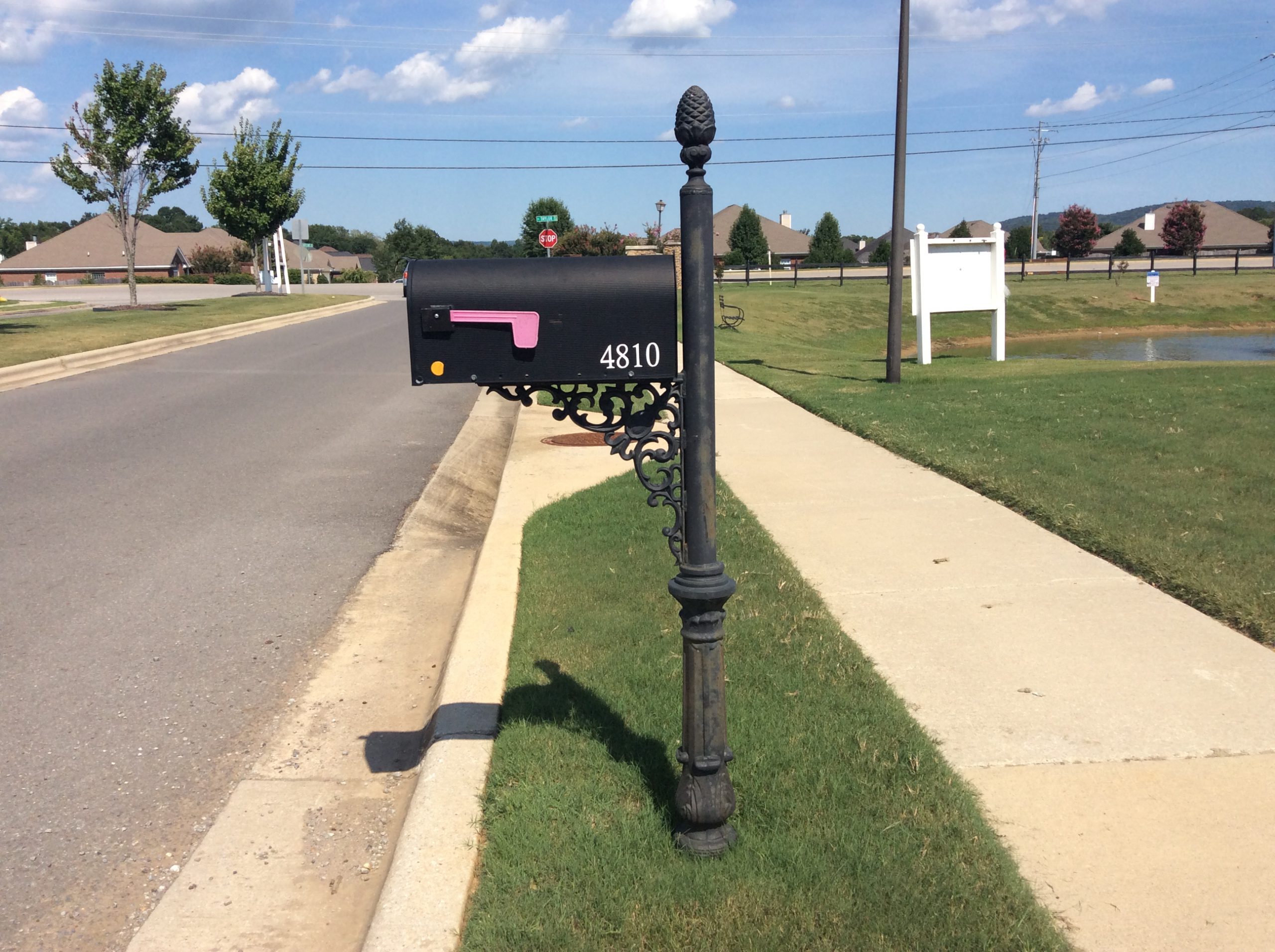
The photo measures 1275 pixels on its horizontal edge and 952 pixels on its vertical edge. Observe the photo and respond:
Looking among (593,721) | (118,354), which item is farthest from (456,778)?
(118,354)

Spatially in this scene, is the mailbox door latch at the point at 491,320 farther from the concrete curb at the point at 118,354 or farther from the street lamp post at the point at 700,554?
the concrete curb at the point at 118,354

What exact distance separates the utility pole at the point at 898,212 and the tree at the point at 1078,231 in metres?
76.1

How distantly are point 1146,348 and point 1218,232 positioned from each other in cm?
8024

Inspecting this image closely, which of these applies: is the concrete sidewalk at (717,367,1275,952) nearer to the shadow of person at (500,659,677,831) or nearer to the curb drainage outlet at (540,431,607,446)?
the shadow of person at (500,659,677,831)

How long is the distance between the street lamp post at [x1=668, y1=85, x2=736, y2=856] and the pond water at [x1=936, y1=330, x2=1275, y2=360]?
56.1 feet

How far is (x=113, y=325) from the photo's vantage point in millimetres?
24328

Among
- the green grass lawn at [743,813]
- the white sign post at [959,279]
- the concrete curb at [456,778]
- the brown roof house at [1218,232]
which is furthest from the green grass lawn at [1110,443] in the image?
the brown roof house at [1218,232]

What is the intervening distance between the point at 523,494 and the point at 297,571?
2138 mm

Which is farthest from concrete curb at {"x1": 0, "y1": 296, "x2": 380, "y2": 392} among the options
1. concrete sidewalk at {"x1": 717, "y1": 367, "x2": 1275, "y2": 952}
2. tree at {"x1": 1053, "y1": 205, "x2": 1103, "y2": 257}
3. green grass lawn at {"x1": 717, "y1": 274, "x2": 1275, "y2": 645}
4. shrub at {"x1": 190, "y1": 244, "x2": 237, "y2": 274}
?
tree at {"x1": 1053, "y1": 205, "x2": 1103, "y2": 257}

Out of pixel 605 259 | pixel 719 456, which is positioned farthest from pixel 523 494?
pixel 605 259

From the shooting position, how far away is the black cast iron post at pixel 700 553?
289 cm

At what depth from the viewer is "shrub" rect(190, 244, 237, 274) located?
81688 mm

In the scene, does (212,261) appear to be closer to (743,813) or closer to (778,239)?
(778,239)

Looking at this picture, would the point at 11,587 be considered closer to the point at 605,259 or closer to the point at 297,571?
the point at 297,571
